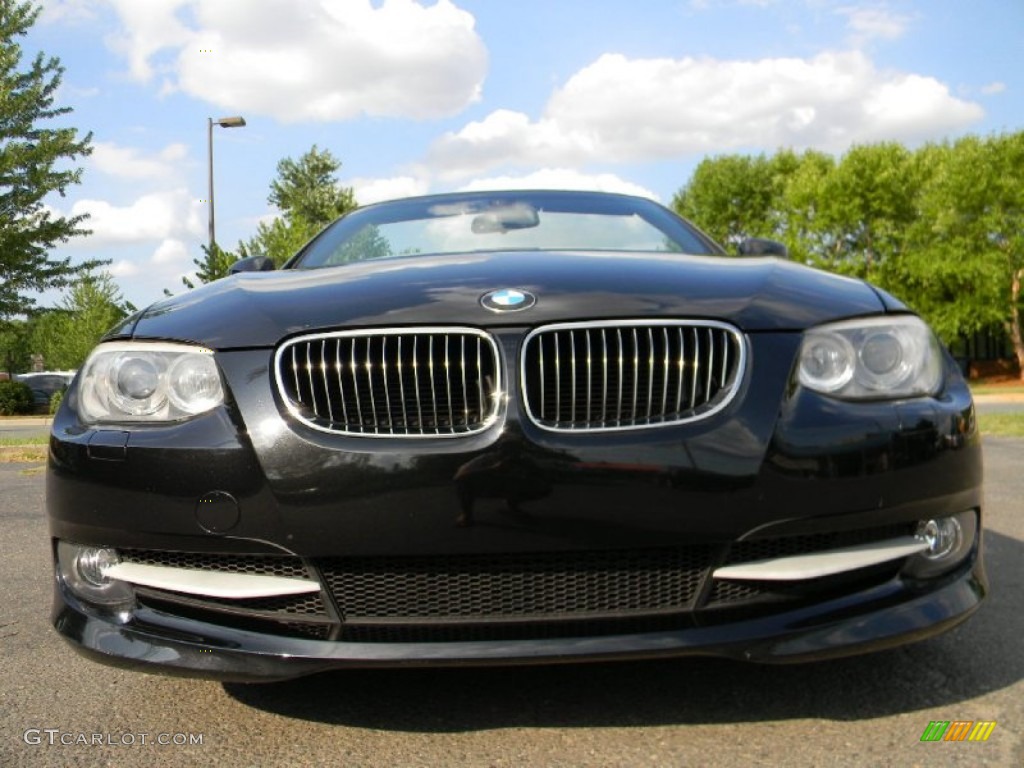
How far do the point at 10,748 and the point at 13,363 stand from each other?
78324 millimetres

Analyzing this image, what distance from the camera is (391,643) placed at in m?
1.97

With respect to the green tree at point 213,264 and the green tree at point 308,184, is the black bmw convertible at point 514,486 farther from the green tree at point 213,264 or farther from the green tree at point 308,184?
the green tree at point 308,184

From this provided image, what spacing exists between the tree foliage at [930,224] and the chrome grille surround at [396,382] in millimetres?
36686

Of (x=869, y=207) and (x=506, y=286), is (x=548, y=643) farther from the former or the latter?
(x=869, y=207)

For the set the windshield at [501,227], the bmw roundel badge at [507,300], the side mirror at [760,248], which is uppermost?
the windshield at [501,227]

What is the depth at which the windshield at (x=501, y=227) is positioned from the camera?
3521mm

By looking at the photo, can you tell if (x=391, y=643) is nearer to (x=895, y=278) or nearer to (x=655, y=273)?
(x=655, y=273)

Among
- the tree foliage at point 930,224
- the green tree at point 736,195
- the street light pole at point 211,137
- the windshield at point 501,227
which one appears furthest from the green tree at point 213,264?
the green tree at point 736,195

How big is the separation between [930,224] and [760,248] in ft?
121

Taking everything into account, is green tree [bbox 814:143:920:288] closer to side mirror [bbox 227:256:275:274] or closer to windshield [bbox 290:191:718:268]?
windshield [bbox 290:191:718:268]

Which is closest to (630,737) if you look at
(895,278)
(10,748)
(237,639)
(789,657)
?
(789,657)

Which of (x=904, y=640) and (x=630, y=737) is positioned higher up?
(x=904, y=640)

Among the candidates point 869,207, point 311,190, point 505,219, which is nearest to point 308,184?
point 311,190

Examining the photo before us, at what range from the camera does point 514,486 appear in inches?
75.4
